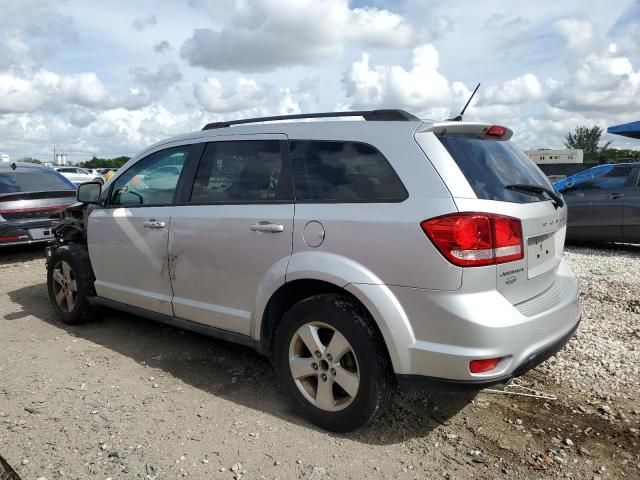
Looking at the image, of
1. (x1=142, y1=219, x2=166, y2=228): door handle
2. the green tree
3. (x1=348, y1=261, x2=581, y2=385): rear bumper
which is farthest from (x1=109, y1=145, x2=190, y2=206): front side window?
the green tree

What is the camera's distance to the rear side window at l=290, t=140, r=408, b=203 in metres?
2.87

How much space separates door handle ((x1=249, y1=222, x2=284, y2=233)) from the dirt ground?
1.13 m

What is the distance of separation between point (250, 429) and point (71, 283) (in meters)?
2.78

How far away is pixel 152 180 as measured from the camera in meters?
4.32

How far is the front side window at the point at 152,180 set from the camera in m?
4.07

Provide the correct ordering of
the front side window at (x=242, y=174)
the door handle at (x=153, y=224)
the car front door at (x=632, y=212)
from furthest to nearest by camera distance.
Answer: the car front door at (x=632, y=212)
the door handle at (x=153, y=224)
the front side window at (x=242, y=174)

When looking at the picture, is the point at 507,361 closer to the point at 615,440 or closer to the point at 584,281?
the point at 615,440

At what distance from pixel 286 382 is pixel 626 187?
7.80 meters

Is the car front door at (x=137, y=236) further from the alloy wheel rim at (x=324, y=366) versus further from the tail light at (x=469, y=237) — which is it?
the tail light at (x=469, y=237)

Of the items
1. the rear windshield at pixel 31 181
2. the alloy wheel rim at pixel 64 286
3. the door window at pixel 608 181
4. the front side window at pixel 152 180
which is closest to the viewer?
the front side window at pixel 152 180

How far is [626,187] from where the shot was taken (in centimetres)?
874

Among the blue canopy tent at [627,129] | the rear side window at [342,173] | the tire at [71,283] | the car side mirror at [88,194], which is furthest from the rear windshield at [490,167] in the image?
the blue canopy tent at [627,129]

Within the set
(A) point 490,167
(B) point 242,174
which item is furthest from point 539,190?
(B) point 242,174

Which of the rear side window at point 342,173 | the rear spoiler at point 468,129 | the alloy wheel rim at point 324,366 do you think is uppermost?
the rear spoiler at point 468,129
